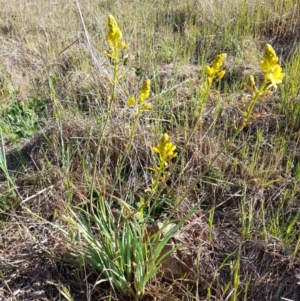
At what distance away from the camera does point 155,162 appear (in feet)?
6.32

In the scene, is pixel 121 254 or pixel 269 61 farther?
pixel 121 254

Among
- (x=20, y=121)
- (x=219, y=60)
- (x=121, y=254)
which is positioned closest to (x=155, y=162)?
(x=121, y=254)

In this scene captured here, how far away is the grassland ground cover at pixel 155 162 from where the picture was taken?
139 cm

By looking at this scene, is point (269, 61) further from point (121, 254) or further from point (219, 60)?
point (121, 254)

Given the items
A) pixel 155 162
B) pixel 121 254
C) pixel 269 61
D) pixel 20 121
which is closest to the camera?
pixel 269 61

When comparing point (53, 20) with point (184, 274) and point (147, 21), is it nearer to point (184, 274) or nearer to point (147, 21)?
point (147, 21)

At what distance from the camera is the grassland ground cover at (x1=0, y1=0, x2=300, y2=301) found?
139 cm

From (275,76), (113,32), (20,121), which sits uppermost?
(113,32)

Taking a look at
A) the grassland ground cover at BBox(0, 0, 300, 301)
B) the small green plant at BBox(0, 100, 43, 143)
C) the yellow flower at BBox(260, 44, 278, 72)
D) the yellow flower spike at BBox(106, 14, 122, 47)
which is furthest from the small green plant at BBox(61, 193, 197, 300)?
the small green plant at BBox(0, 100, 43, 143)

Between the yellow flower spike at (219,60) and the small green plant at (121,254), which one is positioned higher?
the yellow flower spike at (219,60)

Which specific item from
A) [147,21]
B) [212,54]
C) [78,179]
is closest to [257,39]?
[212,54]

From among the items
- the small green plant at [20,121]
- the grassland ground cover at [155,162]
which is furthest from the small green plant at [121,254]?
the small green plant at [20,121]

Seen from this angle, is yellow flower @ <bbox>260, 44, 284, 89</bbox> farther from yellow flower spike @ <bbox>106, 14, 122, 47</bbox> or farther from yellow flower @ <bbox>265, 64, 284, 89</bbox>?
yellow flower spike @ <bbox>106, 14, 122, 47</bbox>

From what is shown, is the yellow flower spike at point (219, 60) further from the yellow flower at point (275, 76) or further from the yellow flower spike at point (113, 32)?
the yellow flower spike at point (113, 32)
